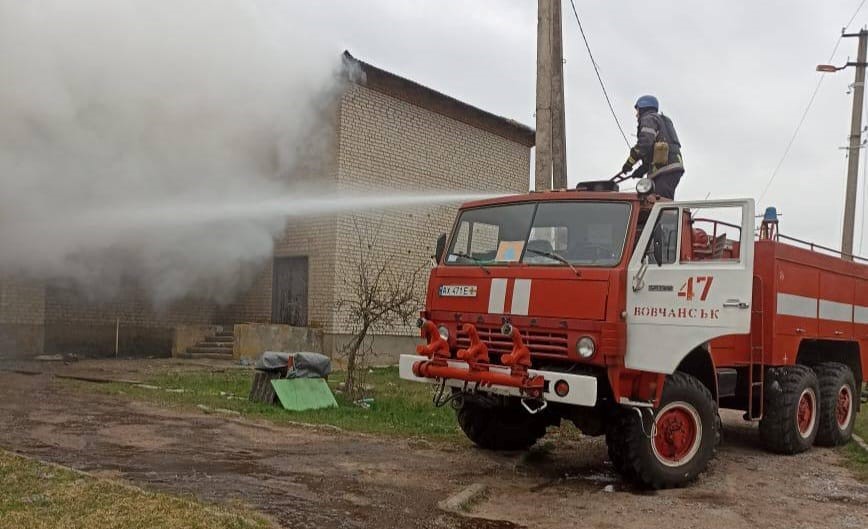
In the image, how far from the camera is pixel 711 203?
6.80 meters

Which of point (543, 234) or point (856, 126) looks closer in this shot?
point (543, 234)

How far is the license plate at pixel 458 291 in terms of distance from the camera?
7.24 metres

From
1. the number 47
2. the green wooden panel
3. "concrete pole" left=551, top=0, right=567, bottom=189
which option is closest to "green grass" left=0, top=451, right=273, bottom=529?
the number 47

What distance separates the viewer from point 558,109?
1092cm

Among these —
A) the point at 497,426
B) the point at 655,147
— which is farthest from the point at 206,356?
the point at 655,147

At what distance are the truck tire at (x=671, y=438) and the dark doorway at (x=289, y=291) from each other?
11507 mm

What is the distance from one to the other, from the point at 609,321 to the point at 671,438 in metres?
1.30

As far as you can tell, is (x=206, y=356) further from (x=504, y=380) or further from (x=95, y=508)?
(x=95, y=508)

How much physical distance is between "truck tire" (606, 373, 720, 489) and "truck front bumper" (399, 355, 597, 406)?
1.79 feet

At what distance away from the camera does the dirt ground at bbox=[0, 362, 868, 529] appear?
18.9 ft

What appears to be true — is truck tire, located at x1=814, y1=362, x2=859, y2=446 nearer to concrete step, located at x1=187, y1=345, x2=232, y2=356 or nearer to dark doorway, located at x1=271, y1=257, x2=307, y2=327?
dark doorway, located at x1=271, y1=257, x2=307, y2=327

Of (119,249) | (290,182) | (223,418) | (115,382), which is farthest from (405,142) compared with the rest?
(223,418)

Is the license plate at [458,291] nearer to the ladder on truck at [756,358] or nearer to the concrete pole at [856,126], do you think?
the ladder on truck at [756,358]

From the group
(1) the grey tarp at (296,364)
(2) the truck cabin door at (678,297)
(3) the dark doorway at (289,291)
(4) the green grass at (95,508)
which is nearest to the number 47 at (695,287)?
(2) the truck cabin door at (678,297)
